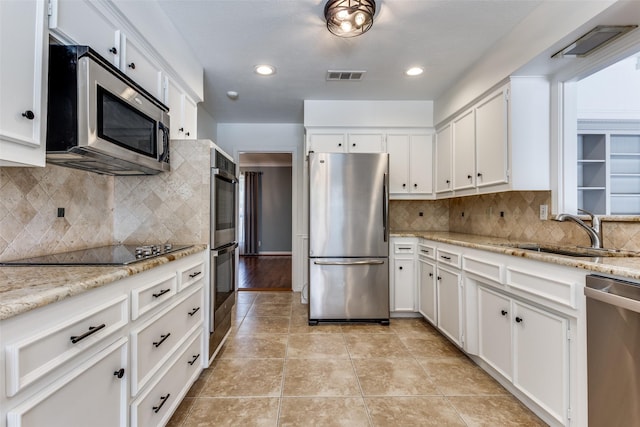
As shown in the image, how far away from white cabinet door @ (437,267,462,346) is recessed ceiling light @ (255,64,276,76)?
2.31 meters

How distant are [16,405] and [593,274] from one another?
1.95m

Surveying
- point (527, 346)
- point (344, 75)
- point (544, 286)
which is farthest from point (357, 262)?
point (344, 75)

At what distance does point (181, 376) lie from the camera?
1.67 m

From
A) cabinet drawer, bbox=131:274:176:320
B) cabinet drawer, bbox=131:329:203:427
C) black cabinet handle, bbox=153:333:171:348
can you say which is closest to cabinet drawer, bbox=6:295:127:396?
cabinet drawer, bbox=131:274:176:320

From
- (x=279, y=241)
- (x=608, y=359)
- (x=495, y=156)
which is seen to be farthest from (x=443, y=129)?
(x=279, y=241)

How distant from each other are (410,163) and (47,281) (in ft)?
10.8

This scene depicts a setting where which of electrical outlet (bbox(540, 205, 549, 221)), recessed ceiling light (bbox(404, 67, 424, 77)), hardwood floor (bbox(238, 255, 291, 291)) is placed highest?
recessed ceiling light (bbox(404, 67, 424, 77))

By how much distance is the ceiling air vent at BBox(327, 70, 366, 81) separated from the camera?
2.75 metres

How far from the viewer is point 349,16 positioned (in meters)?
1.83

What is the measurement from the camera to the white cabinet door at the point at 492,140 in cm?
232

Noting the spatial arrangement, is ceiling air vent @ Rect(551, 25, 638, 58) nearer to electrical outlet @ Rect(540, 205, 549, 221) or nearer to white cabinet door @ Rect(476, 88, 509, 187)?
white cabinet door @ Rect(476, 88, 509, 187)

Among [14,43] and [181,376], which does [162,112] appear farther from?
[181,376]

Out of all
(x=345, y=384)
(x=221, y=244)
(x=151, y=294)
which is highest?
(x=221, y=244)

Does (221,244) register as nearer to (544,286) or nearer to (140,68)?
(140,68)
